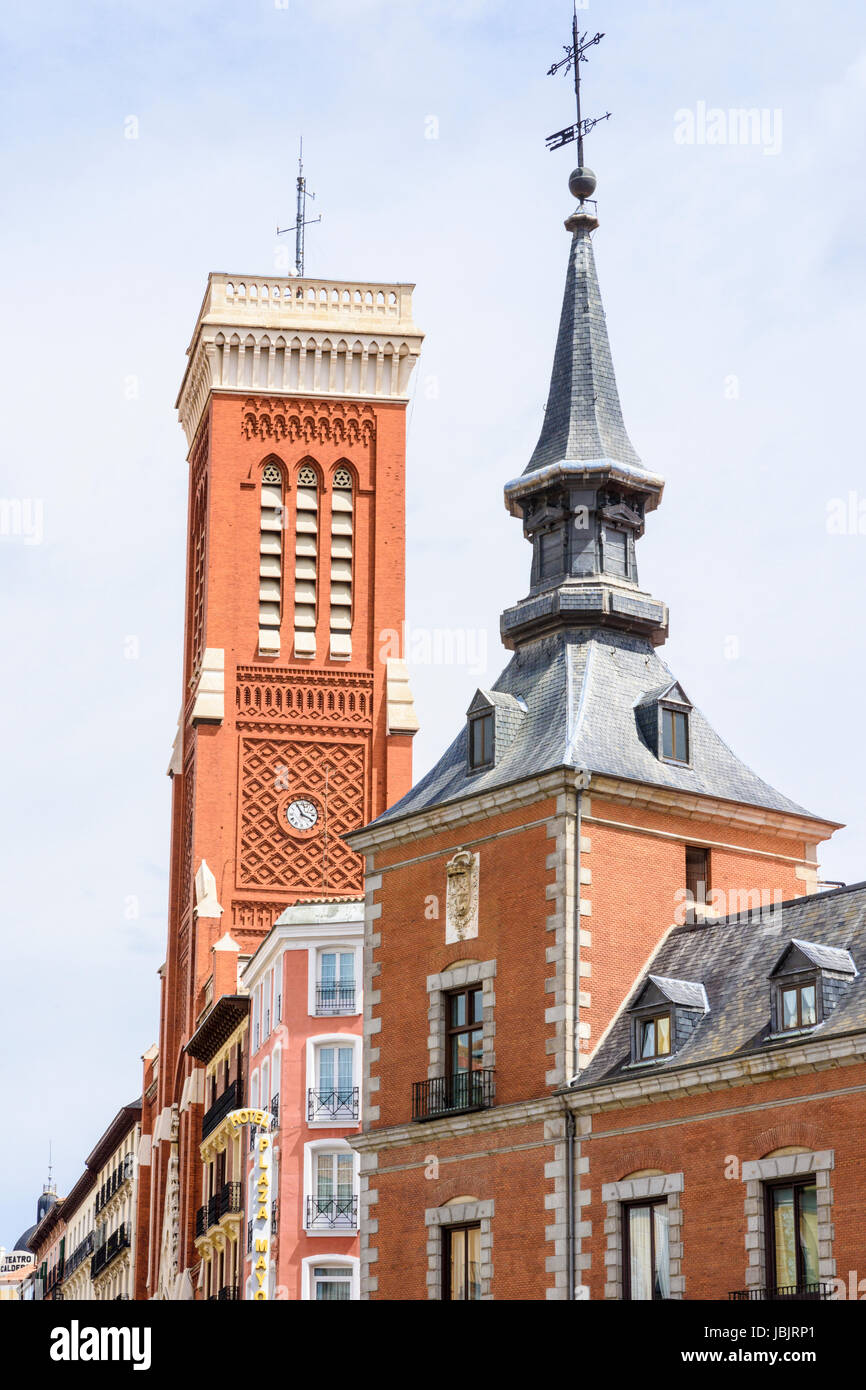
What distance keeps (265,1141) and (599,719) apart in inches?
669

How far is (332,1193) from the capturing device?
60.5 metres

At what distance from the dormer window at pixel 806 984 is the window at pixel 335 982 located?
2685cm

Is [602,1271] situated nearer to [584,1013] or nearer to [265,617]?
[584,1013]

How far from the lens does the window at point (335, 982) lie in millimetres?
62469

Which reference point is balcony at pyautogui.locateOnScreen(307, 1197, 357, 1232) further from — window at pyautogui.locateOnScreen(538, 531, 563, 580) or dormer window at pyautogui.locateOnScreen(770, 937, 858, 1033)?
dormer window at pyautogui.locateOnScreen(770, 937, 858, 1033)

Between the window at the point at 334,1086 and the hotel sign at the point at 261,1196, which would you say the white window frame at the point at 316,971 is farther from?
the hotel sign at the point at 261,1196

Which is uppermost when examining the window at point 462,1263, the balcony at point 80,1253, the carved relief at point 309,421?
the carved relief at point 309,421

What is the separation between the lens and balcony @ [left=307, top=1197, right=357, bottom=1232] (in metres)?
60.0

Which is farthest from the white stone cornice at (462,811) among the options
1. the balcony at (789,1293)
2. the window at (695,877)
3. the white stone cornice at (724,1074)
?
the balcony at (789,1293)

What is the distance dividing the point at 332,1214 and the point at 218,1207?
10287mm

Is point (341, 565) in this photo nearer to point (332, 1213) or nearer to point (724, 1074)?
point (332, 1213)

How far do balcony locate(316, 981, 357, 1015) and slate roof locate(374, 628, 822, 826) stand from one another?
16790 millimetres

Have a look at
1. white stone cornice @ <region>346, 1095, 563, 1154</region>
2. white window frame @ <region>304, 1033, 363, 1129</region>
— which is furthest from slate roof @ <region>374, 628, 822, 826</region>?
white window frame @ <region>304, 1033, 363, 1129</region>
